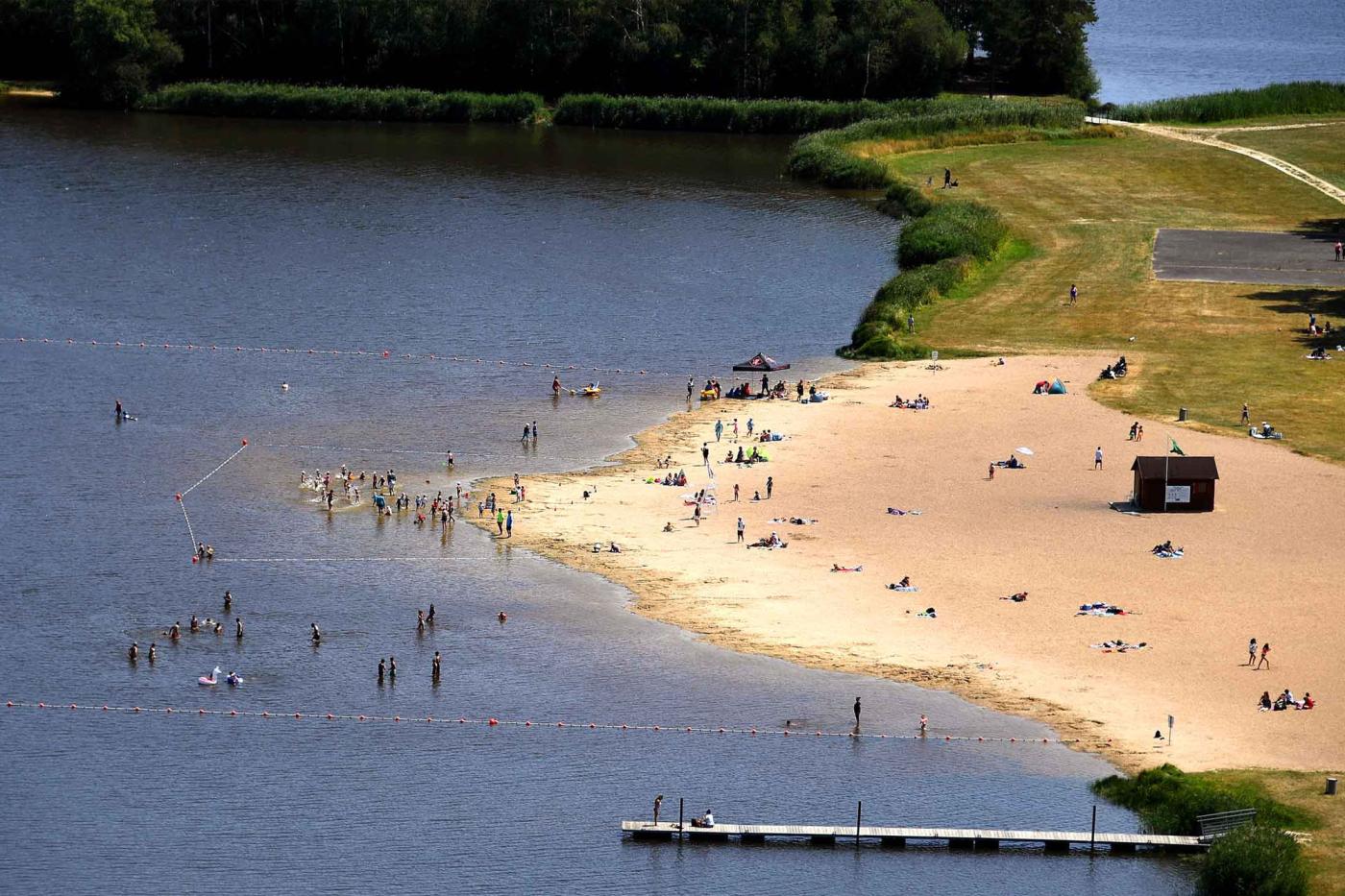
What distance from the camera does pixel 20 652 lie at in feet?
236

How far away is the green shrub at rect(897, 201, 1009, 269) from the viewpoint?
440 ft

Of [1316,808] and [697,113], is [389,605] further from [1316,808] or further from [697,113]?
[697,113]

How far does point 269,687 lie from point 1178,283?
7766cm

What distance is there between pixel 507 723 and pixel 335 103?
137 meters

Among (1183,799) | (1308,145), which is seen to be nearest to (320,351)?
(1183,799)

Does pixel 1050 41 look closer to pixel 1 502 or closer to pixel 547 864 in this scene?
pixel 1 502

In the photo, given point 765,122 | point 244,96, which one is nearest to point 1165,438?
point 765,122

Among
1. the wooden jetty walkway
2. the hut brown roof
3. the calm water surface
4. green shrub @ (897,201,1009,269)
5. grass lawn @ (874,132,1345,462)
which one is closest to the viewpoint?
the calm water surface

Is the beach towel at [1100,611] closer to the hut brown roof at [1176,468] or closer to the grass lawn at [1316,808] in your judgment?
the hut brown roof at [1176,468]

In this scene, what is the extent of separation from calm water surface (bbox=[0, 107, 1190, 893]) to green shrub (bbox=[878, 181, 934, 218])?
710 cm

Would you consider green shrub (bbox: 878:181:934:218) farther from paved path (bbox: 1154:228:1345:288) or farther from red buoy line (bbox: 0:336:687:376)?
red buoy line (bbox: 0:336:687:376)

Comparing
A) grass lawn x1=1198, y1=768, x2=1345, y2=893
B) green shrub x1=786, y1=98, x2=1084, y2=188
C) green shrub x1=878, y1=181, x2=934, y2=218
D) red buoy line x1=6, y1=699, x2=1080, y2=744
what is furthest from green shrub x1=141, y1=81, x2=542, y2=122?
grass lawn x1=1198, y1=768, x2=1345, y2=893

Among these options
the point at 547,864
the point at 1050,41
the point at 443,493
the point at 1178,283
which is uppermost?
the point at 1050,41

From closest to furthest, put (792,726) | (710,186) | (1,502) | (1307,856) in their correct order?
(1307,856), (792,726), (1,502), (710,186)
